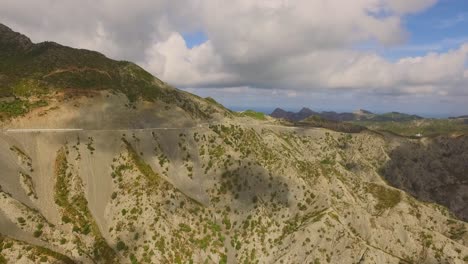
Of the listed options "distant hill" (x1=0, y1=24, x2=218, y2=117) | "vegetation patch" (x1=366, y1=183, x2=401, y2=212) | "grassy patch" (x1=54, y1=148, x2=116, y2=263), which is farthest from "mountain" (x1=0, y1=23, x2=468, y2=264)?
"vegetation patch" (x1=366, y1=183, x2=401, y2=212)

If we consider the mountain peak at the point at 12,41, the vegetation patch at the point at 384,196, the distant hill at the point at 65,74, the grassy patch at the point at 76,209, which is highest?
the mountain peak at the point at 12,41

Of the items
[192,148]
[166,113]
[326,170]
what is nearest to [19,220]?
[192,148]

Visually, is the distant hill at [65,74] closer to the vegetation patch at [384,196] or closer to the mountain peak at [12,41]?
the mountain peak at [12,41]

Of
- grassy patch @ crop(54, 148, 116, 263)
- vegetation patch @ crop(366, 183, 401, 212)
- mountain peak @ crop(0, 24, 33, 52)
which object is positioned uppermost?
mountain peak @ crop(0, 24, 33, 52)

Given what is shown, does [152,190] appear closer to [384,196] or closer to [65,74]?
[65,74]

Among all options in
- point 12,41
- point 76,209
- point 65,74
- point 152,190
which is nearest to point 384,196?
point 152,190

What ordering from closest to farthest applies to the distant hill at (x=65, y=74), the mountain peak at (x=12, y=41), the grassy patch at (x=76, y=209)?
the grassy patch at (x=76, y=209) → the distant hill at (x=65, y=74) → the mountain peak at (x=12, y=41)

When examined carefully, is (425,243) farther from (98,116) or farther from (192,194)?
(98,116)

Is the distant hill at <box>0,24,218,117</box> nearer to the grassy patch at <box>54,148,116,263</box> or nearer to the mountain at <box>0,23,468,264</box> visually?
the mountain at <box>0,23,468,264</box>

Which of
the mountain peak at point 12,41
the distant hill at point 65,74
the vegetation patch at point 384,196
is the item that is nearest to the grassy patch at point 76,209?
the distant hill at point 65,74
